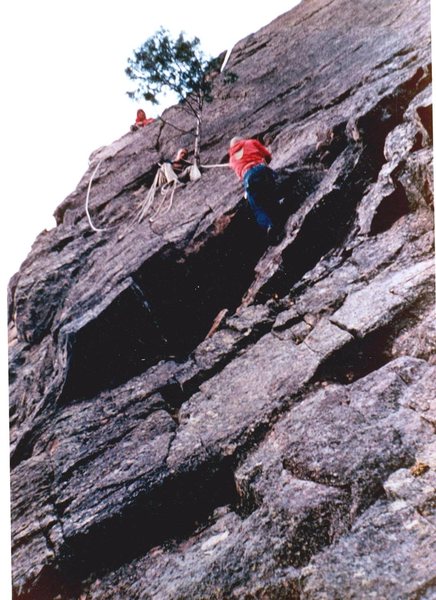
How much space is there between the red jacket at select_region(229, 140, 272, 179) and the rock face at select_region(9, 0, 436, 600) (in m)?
0.41

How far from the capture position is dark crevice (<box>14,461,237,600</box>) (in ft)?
12.3

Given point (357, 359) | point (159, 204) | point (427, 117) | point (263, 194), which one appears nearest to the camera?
point (357, 359)

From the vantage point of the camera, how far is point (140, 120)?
413 inches

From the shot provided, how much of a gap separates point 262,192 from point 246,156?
2.22 feet

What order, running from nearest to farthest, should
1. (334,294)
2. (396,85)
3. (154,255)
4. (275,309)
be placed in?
(334,294) → (275,309) → (396,85) → (154,255)

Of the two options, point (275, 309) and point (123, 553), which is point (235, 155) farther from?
point (123, 553)

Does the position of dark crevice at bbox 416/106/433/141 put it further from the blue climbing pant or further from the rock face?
the blue climbing pant

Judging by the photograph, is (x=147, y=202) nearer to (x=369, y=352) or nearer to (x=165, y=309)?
(x=165, y=309)

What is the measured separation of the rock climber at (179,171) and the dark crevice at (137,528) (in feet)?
17.1

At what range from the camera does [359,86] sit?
6.80m

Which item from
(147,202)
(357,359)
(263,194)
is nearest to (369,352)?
(357,359)

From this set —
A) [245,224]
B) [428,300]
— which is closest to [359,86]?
[245,224]

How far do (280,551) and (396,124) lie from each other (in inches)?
192

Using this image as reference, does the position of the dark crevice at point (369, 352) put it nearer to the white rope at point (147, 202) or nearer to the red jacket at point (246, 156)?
the red jacket at point (246, 156)
